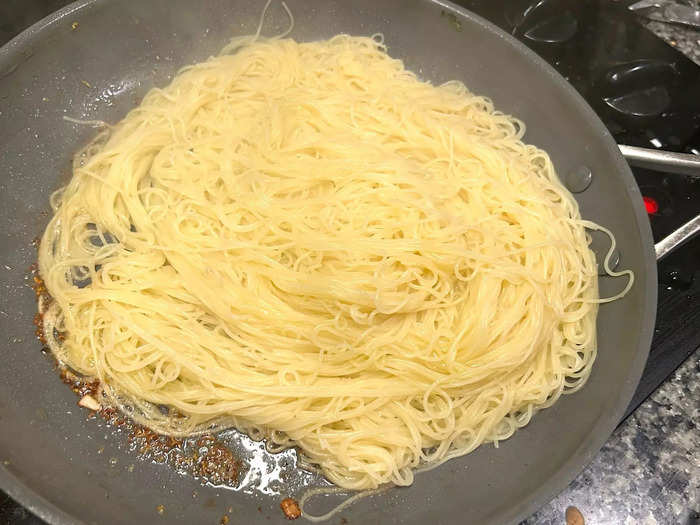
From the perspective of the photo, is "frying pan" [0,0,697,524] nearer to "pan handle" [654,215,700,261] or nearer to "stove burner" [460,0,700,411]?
"pan handle" [654,215,700,261]

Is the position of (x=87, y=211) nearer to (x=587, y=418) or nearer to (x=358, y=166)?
(x=358, y=166)

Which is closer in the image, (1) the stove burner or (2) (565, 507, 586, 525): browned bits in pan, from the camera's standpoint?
(2) (565, 507, 586, 525): browned bits in pan

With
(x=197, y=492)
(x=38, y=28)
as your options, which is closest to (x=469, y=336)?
(x=197, y=492)

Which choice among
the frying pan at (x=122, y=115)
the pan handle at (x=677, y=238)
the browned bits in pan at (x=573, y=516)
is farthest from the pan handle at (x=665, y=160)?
the browned bits in pan at (x=573, y=516)

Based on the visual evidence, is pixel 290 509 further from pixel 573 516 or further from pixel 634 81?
pixel 634 81

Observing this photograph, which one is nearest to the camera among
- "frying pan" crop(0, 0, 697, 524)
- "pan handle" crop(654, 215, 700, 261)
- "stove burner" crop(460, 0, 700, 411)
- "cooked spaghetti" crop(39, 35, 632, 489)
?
"frying pan" crop(0, 0, 697, 524)

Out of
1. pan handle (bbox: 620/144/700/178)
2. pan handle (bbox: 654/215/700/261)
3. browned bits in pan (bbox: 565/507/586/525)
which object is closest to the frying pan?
pan handle (bbox: 654/215/700/261)

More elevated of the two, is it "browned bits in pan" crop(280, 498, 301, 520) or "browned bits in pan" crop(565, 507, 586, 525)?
"browned bits in pan" crop(280, 498, 301, 520)

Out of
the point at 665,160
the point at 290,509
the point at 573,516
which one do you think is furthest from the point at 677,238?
the point at 290,509
